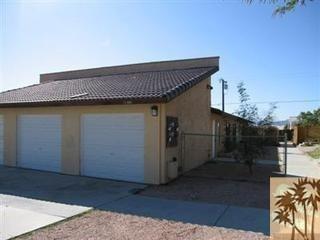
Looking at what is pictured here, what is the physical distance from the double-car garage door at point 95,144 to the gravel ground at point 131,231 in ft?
13.8

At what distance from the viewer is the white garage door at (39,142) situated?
1242 centimetres

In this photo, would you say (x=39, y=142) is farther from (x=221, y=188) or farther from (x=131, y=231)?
(x=131, y=231)

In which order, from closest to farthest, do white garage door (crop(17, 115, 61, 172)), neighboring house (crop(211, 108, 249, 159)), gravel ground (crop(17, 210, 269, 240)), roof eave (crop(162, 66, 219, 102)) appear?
gravel ground (crop(17, 210, 269, 240)) → roof eave (crop(162, 66, 219, 102)) → white garage door (crop(17, 115, 61, 172)) → neighboring house (crop(211, 108, 249, 159))

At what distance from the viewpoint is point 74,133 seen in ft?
39.0

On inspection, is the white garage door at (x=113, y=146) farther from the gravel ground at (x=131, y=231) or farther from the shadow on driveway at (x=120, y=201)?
the gravel ground at (x=131, y=231)

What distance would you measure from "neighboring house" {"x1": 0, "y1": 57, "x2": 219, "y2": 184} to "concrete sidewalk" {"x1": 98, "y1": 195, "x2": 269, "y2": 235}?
7.99ft

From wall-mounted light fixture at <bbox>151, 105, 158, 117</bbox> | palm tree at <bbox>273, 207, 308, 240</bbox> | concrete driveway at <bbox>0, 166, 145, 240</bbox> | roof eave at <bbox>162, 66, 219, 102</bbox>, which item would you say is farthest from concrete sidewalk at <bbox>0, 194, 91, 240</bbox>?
palm tree at <bbox>273, 207, 308, 240</bbox>

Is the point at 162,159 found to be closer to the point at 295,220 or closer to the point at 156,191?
the point at 156,191

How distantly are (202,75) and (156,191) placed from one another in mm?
5786

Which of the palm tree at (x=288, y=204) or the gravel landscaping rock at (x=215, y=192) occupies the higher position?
the palm tree at (x=288, y=204)

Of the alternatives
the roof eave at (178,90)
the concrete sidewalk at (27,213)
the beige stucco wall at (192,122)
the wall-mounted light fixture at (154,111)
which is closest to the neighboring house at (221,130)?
the beige stucco wall at (192,122)

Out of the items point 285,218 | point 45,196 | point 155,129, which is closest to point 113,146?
point 155,129

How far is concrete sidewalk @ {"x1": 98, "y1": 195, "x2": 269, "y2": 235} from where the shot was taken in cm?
629

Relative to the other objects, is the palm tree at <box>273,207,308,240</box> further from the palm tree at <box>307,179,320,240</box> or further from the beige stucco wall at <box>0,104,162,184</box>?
the beige stucco wall at <box>0,104,162,184</box>
